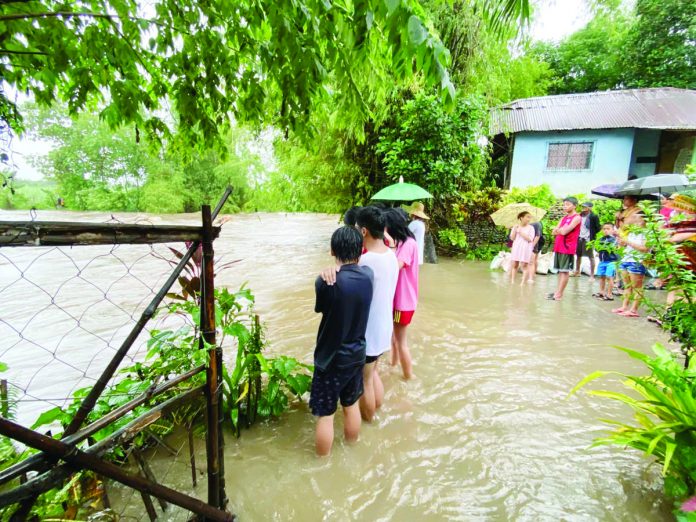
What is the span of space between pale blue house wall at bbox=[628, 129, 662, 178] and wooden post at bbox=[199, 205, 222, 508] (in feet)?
63.5

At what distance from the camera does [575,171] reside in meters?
15.0

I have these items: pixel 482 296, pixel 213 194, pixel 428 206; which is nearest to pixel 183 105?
pixel 482 296

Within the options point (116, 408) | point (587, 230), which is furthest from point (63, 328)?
point (587, 230)

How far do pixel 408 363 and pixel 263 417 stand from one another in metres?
1.49

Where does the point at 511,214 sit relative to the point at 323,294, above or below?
above

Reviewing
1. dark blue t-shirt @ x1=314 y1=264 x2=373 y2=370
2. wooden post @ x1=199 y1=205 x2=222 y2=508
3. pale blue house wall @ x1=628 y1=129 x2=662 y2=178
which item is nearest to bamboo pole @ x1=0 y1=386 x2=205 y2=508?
wooden post @ x1=199 y1=205 x2=222 y2=508

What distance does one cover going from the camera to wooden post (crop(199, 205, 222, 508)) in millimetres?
1615

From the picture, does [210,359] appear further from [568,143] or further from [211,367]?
[568,143]

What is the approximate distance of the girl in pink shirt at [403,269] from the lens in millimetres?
3211

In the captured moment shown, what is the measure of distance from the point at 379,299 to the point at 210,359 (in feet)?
4.62

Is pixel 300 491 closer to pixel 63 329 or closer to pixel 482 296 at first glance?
pixel 63 329

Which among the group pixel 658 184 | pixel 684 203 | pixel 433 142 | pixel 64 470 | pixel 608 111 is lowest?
pixel 64 470

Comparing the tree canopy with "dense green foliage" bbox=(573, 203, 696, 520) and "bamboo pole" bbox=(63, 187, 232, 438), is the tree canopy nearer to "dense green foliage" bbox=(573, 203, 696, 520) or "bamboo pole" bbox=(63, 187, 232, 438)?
"bamboo pole" bbox=(63, 187, 232, 438)

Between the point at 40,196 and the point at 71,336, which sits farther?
the point at 40,196
